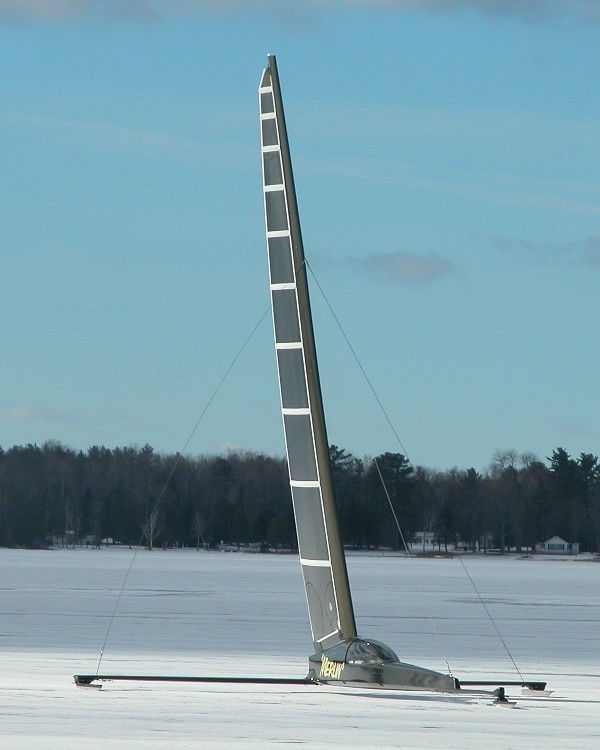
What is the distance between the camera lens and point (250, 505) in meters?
109

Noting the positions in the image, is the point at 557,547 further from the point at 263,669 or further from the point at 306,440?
the point at 306,440

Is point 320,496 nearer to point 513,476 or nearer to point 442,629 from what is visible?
point 442,629

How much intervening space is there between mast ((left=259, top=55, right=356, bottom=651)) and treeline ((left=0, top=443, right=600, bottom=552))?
85872 mm

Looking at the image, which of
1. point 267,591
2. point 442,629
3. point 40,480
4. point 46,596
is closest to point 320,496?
point 442,629

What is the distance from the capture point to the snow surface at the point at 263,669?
9.79 m

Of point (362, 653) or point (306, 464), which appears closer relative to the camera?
point (362, 653)

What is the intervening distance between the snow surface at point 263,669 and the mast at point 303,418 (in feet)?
2.35

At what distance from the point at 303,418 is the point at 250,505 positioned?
9734 centimetres

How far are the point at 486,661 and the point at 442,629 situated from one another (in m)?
5.09

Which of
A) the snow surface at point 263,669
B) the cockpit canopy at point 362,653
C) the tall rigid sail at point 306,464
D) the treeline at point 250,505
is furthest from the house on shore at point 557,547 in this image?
the cockpit canopy at point 362,653

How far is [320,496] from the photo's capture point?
12383 mm

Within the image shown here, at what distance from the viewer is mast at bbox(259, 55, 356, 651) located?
12.2 meters

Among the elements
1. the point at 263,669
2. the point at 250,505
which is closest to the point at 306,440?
the point at 263,669

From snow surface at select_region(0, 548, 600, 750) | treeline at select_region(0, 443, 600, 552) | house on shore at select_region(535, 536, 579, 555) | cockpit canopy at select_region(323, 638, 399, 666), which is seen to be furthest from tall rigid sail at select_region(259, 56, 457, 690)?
house on shore at select_region(535, 536, 579, 555)
